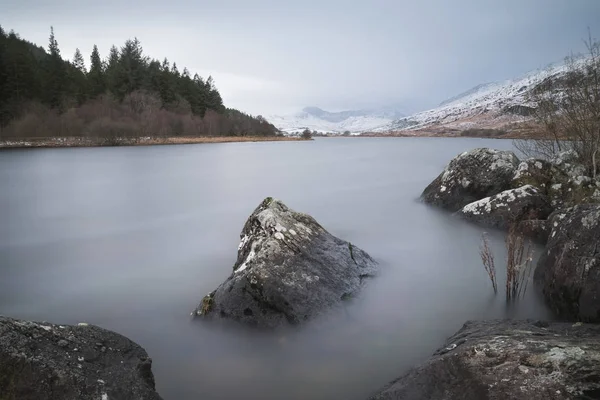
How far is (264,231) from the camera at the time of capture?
7.34 m

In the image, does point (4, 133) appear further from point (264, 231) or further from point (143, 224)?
point (264, 231)

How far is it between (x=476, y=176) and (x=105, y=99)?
7952 centimetres

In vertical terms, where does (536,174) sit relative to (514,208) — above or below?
above

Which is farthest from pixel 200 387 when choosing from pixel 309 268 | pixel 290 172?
pixel 290 172

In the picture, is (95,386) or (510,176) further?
(510,176)

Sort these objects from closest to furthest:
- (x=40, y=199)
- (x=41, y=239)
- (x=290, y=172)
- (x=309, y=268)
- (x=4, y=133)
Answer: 1. (x=309, y=268)
2. (x=41, y=239)
3. (x=40, y=199)
4. (x=290, y=172)
5. (x=4, y=133)

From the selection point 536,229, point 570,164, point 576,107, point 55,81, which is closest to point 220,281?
Result: point 536,229

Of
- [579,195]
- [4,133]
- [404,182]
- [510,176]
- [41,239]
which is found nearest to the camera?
[579,195]

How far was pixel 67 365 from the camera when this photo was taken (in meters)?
3.36

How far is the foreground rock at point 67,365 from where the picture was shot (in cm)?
310

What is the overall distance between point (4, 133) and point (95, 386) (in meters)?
70.2

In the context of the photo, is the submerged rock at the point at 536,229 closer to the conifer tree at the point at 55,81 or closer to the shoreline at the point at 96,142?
the shoreline at the point at 96,142

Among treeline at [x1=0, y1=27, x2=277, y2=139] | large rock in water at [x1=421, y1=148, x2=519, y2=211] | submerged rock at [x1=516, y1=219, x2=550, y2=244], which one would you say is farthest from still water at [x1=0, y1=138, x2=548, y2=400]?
treeline at [x1=0, y1=27, x2=277, y2=139]

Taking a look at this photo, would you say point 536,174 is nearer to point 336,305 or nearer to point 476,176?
point 476,176
